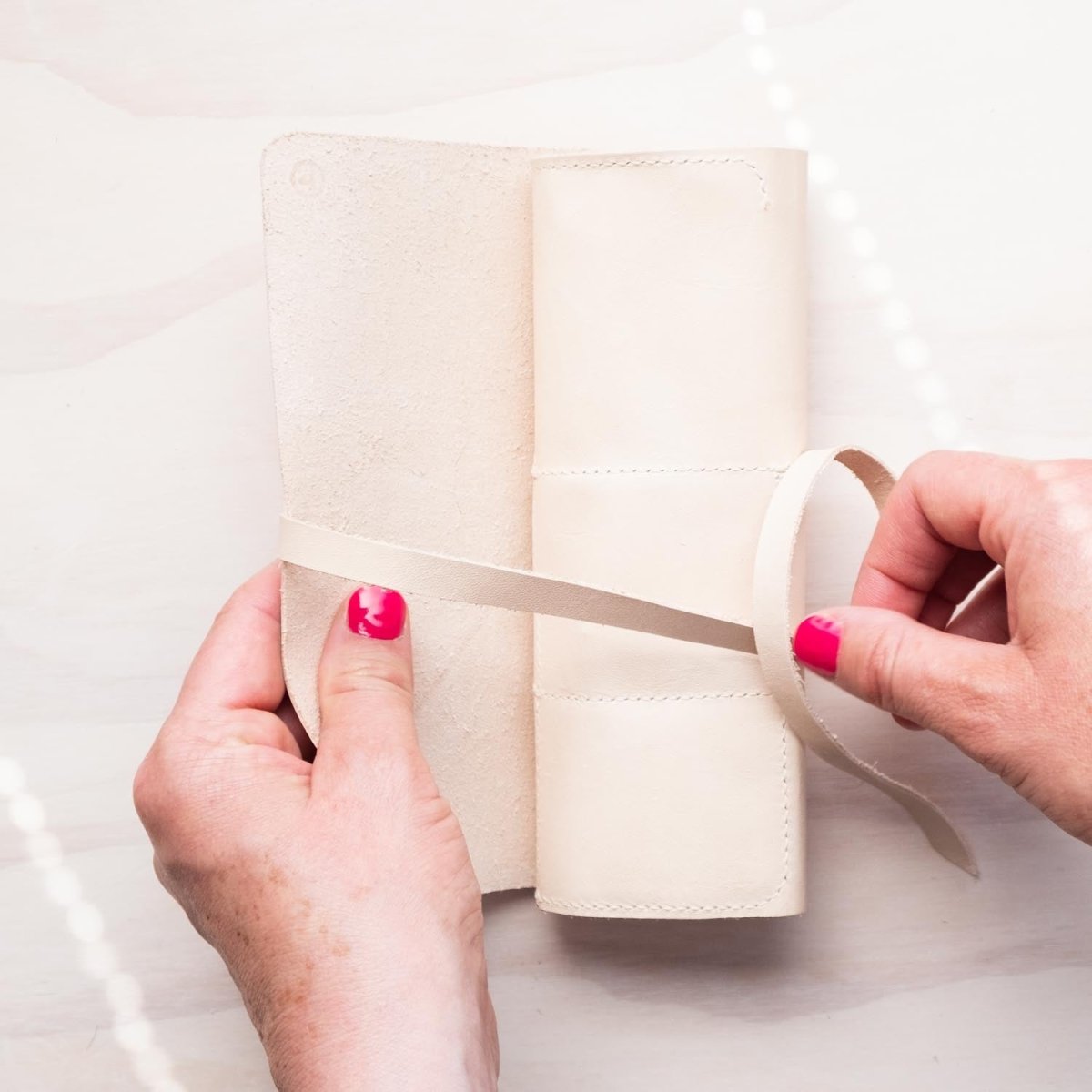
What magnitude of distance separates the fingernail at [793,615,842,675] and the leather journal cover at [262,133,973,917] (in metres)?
0.01

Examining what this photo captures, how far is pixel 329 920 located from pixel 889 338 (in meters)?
0.50

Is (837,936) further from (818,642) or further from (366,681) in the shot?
(366,681)

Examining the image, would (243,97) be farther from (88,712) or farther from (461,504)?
(88,712)

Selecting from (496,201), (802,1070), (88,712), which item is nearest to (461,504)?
(496,201)

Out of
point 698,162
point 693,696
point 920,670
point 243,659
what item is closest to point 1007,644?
point 920,670

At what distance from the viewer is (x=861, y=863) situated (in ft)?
2.26

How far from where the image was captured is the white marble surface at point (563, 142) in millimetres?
679

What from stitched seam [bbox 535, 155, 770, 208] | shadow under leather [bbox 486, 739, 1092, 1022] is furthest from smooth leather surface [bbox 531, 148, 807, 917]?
shadow under leather [bbox 486, 739, 1092, 1022]

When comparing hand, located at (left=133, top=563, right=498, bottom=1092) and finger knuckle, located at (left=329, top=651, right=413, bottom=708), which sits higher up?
finger knuckle, located at (left=329, top=651, right=413, bottom=708)

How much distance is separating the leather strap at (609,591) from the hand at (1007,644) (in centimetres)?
2

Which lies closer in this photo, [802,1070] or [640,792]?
[640,792]

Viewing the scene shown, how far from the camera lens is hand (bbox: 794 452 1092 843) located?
0.50 meters

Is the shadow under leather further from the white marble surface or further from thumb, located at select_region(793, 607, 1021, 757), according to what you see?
thumb, located at select_region(793, 607, 1021, 757)

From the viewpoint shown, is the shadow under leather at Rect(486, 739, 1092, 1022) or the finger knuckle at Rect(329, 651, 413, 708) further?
the shadow under leather at Rect(486, 739, 1092, 1022)
